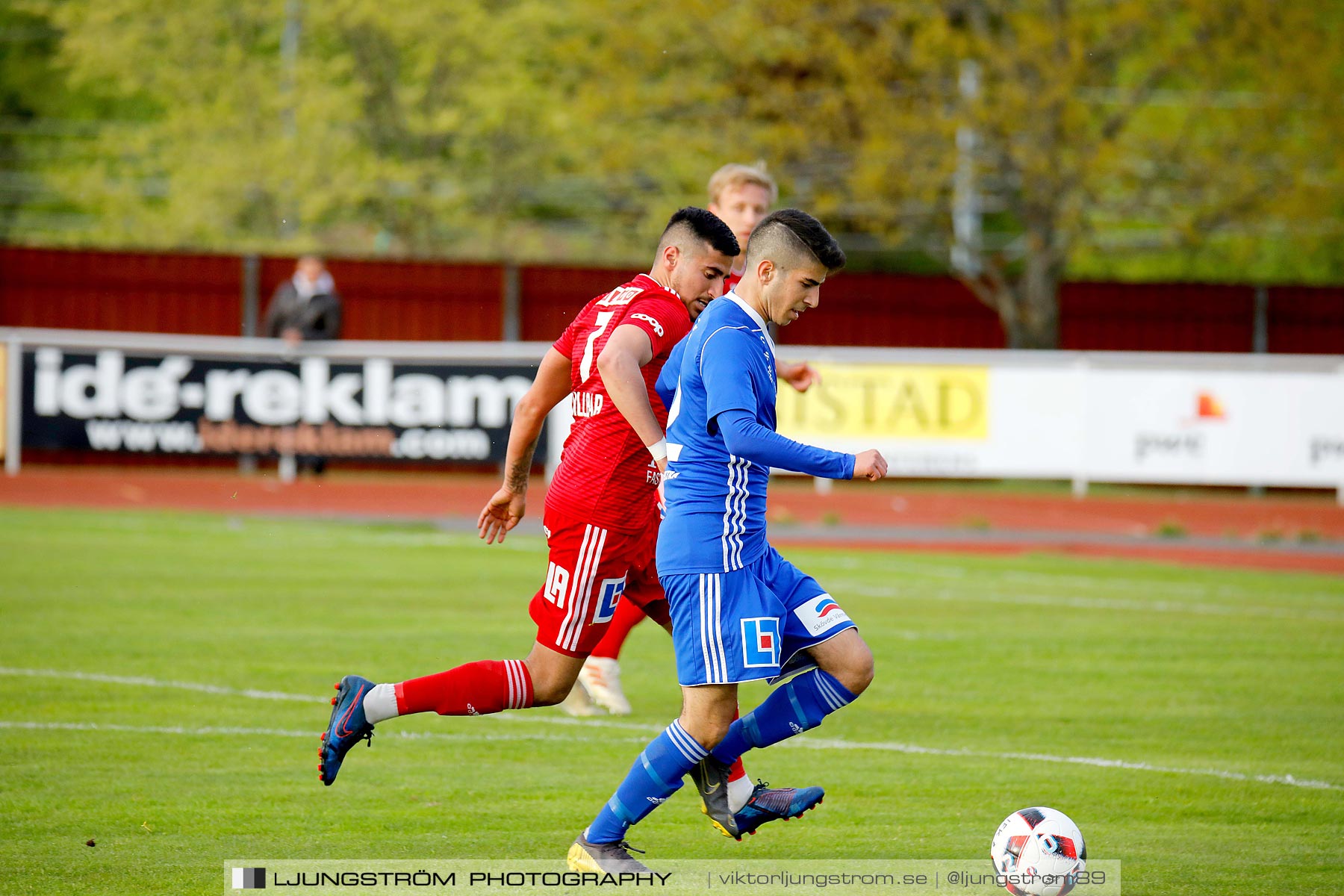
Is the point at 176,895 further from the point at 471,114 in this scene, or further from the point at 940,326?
the point at 471,114

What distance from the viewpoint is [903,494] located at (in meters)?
20.6

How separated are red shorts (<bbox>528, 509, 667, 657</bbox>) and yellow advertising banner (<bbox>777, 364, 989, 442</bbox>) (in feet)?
41.9

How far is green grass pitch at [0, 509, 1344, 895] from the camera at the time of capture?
5.41 meters

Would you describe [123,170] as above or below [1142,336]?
above

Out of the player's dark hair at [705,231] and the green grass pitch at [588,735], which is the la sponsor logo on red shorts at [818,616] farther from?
the player's dark hair at [705,231]

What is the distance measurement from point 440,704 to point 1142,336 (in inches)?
819

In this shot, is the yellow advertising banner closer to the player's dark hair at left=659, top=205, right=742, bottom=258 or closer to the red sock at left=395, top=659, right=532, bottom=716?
the player's dark hair at left=659, top=205, right=742, bottom=258

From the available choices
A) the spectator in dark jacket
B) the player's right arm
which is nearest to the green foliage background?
the spectator in dark jacket

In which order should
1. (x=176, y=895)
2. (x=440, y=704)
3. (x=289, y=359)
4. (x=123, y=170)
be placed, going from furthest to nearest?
(x=123, y=170) < (x=289, y=359) < (x=440, y=704) < (x=176, y=895)

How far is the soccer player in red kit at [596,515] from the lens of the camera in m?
5.50

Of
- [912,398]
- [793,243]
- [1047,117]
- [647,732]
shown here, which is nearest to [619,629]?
[647,732]

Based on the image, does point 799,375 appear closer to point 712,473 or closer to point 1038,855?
point 712,473

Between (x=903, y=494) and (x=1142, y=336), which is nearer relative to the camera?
(x=903, y=494)

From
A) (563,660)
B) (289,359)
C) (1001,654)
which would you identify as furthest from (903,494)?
(563,660)
